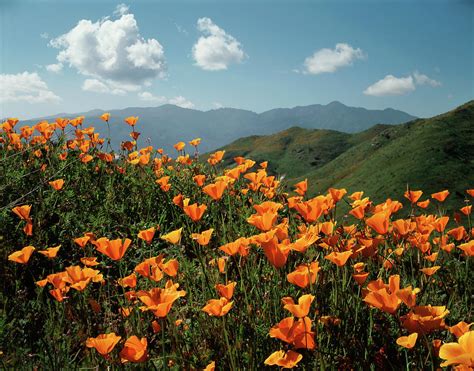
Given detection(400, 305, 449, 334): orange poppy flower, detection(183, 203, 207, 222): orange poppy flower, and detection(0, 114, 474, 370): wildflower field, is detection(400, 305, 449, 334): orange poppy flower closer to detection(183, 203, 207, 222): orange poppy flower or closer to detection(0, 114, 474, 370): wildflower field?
detection(0, 114, 474, 370): wildflower field

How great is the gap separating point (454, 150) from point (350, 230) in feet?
164

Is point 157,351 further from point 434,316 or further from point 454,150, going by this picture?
point 454,150

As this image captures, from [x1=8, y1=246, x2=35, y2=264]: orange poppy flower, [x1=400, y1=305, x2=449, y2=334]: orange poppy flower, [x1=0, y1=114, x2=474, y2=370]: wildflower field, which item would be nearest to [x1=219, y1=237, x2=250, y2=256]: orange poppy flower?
[x1=0, y1=114, x2=474, y2=370]: wildflower field

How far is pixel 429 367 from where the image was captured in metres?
2.08

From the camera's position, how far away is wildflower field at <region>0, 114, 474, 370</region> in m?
1.83

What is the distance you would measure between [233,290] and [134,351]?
1.95 ft

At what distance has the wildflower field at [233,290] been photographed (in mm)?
1835

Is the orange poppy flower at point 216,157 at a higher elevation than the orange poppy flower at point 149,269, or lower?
higher

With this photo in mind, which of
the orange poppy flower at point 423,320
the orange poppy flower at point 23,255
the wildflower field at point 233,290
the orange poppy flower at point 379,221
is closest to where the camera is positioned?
the orange poppy flower at point 423,320

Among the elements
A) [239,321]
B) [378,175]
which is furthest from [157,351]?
[378,175]

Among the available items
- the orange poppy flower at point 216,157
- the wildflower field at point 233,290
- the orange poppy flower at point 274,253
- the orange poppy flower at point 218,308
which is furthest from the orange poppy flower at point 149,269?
the orange poppy flower at point 216,157

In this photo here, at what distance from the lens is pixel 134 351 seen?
1.71 metres

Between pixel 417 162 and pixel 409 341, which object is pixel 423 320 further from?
pixel 417 162

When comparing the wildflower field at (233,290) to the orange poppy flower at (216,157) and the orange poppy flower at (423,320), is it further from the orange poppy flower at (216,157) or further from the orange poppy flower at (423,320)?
the orange poppy flower at (216,157)
